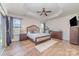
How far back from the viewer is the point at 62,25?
17.6 feet

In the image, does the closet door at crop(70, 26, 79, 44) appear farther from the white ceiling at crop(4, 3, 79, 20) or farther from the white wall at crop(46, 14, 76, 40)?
the white ceiling at crop(4, 3, 79, 20)

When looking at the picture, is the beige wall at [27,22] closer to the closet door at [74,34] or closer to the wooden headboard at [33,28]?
the wooden headboard at [33,28]

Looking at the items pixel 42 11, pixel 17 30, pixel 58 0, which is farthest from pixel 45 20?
pixel 58 0

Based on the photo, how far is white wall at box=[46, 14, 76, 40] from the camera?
479 centimetres

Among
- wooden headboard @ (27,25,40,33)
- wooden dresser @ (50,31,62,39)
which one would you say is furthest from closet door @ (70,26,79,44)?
wooden headboard @ (27,25,40,33)

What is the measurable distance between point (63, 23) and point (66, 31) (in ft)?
2.35

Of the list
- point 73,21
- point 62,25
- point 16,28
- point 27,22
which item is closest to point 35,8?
point 27,22

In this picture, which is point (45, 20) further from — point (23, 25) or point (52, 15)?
point (23, 25)

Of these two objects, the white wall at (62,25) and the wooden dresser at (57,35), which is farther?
the wooden dresser at (57,35)

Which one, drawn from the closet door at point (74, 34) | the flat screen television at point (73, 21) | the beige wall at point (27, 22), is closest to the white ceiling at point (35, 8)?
the beige wall at point (27, 22)

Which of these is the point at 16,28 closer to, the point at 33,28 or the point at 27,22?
the point at 27,22

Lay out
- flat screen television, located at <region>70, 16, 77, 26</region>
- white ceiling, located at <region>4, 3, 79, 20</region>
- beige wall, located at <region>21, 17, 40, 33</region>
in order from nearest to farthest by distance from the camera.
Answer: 1. white ceiling, located at <region>4, 3, 79, 20</region>
2. beige wall, located at <region>21, 17, 40, 33</region>
3. flat screen television, located at <region>70, 16, 77, 26</region>

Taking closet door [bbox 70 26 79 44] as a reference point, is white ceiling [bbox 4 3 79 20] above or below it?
above

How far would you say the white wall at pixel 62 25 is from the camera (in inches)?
188
